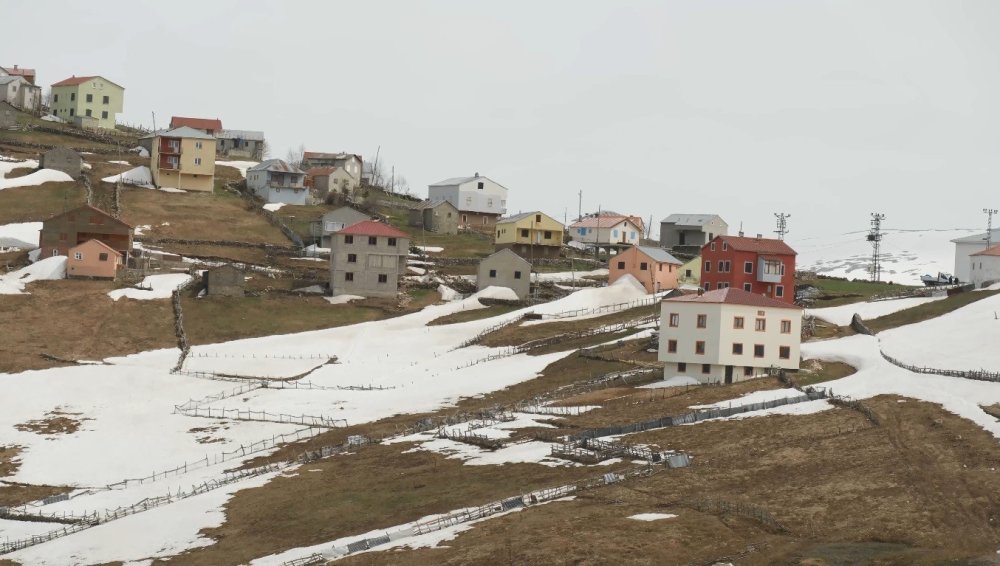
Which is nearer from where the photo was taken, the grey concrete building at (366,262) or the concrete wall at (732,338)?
the concrete wall at (732,338)

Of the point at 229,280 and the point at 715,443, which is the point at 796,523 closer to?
the point at 715,443

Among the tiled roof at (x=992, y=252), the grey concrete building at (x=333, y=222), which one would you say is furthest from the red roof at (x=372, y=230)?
the tiled roof at (x=992, y=252)

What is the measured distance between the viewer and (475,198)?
568 feet

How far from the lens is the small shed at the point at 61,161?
6166 inches

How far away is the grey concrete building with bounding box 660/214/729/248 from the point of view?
6545 inches

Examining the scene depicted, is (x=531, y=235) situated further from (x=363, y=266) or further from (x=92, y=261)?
(x=92, y=261)

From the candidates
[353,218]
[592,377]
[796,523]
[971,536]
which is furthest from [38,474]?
[353,218]

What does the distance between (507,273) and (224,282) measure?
2686cm

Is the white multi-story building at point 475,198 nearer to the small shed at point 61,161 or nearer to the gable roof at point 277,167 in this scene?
the gable roof at point 277,167

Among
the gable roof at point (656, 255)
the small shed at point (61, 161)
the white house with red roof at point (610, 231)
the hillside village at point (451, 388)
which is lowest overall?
the hillside village at point (451, 388)

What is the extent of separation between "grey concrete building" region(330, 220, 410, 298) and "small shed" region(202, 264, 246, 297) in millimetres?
10048

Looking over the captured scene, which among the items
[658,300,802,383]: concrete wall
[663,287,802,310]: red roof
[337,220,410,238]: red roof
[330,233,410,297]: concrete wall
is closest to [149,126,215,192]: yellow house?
[337,220,410,238]: red roof

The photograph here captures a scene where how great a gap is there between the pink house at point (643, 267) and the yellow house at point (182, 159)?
188ft

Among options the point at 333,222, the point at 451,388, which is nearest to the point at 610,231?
the point at 333,222
